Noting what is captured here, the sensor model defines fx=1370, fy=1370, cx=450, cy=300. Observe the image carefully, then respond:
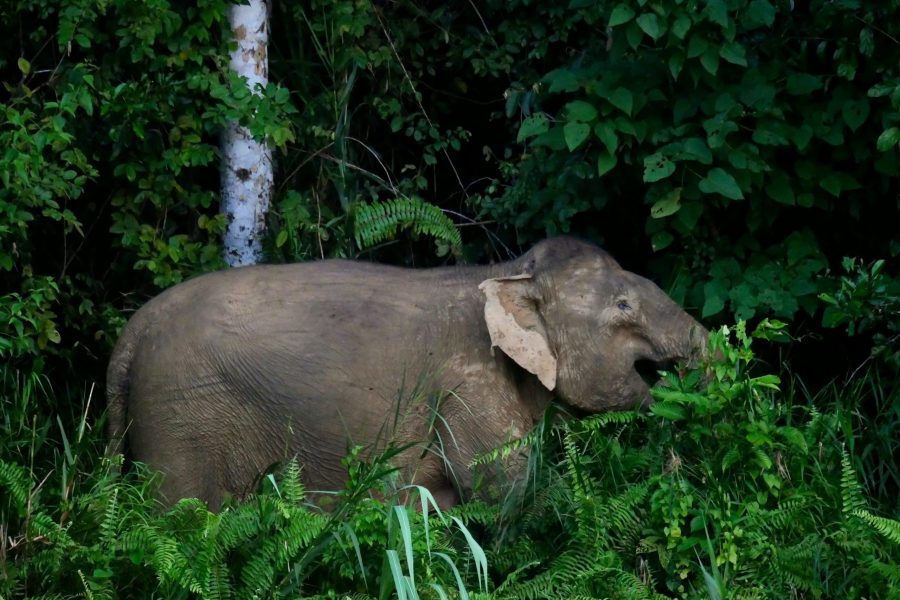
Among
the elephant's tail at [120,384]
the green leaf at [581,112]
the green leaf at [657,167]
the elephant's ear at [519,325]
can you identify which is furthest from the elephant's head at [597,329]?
the elephant's tail at [120,384]

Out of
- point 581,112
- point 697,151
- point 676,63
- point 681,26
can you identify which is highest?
point 681,26

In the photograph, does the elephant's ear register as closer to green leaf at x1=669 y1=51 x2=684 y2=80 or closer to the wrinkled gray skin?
the wrinkled gray skin

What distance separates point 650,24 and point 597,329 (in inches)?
54.5

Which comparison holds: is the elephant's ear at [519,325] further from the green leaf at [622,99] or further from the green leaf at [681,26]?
the green leaf at [681,26]

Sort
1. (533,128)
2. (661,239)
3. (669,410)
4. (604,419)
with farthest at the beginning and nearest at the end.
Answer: (533,128), (661,239), (604,419), (669,410)

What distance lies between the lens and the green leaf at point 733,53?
20.2ft

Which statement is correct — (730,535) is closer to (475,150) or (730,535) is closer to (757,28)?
(757,28)

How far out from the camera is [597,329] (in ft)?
19.4

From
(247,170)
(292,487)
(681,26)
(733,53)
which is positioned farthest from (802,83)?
(292,487)

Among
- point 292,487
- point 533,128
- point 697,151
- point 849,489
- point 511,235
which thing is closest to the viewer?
point 292,487

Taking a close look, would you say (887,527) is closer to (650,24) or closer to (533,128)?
(650,24)

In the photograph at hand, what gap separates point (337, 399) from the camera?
19.0 feet

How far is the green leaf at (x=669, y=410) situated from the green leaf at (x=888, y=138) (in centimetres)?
153

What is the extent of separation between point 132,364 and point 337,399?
3.00 ft
